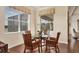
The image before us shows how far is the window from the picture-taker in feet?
7.36

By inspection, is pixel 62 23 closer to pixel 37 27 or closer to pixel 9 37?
pixel 37 27

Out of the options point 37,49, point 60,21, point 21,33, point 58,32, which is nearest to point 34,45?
point 37,49

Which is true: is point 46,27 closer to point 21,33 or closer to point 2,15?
point 21,33

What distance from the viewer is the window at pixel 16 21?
224 cm

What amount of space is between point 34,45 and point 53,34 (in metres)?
0.43

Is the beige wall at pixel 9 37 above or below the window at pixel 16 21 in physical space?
below

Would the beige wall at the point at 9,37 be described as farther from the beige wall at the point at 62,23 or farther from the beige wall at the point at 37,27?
the beige wall at the point at 62,23

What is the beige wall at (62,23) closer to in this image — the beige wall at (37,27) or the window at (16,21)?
the beige wall at (37,27)

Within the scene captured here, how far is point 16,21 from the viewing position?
2.29 meters

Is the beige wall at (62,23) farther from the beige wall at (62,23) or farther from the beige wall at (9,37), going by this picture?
the beige wall at (9,37)

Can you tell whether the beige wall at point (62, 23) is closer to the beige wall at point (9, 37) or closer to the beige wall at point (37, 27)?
the beige wall at point (37, 27)

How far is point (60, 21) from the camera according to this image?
7.38 ft

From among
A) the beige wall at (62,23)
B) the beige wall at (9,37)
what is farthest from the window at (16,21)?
the beige wall at (62,23)

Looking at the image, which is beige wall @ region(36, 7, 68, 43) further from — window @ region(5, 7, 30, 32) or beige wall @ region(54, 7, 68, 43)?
window @ region(5, 7, 30, 32)
